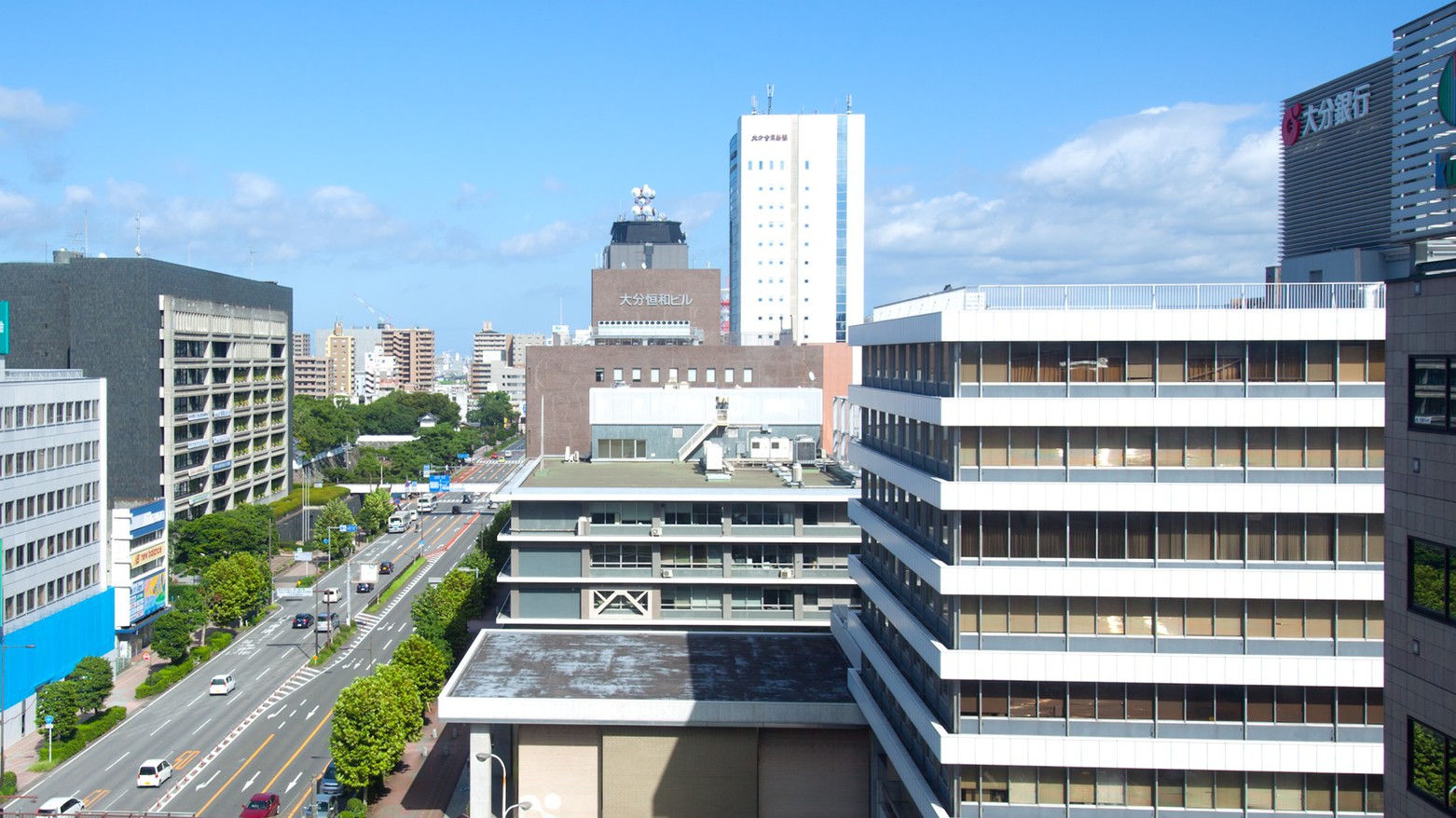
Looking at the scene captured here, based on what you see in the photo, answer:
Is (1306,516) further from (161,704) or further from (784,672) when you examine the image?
(161,704)

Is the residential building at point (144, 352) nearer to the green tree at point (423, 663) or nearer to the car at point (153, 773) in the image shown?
the car at point (153, 773)

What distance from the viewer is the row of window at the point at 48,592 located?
65688 mm

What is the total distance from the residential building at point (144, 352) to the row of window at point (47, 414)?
3160 centimetres

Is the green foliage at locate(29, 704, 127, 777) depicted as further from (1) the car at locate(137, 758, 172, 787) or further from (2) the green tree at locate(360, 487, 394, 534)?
(2) the green tree at locate(360, 487, 394, 534)

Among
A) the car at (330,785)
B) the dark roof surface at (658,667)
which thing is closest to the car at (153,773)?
the car at (330,785)

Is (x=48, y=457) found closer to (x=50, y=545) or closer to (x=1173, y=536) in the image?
(x=50, y=545)

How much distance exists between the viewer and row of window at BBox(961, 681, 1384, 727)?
108 feet

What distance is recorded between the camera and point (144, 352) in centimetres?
10825

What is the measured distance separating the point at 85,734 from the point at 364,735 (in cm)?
2384

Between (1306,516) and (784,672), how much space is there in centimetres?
2546

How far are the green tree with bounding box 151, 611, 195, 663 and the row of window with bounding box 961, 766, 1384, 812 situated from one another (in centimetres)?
6691

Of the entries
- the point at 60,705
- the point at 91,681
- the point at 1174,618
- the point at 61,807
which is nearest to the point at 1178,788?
the point at 1174,618

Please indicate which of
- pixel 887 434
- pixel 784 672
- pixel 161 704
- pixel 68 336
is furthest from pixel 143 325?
pixel 887 434

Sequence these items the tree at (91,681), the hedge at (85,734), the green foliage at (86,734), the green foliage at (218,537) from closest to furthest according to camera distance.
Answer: the hedge at (85,734), the green foliage at (86,734), the tree at (91,681), the green foliage at (218,537)
